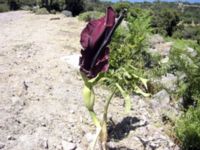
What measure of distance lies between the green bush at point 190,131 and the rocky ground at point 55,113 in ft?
0.39

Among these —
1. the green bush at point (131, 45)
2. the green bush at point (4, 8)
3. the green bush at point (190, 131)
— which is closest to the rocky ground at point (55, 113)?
the green bush at point (190, 131)

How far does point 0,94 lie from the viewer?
199 inches

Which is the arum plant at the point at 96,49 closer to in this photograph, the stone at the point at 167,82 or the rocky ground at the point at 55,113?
the rocky ground at the point at 55,113

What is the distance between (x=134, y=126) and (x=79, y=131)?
61 centimetres

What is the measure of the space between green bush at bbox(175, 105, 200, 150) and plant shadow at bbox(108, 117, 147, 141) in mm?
409

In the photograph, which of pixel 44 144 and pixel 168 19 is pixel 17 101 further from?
pixel 168 19

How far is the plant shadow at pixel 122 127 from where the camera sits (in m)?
4.45

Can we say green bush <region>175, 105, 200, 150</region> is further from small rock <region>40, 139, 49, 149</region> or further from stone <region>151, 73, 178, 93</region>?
small rock <region>40, 139, 49, 149</region>

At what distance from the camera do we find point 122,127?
462 cm

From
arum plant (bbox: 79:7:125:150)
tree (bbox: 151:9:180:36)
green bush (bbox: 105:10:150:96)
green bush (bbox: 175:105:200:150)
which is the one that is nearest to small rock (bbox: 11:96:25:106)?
green bush (bbox: 105:10:150:96)

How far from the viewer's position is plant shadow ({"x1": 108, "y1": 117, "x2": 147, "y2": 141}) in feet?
14.6

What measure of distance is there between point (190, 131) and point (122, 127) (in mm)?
684

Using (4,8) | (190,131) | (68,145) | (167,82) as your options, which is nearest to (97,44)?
(68,145)

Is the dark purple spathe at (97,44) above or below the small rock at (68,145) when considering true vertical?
above
